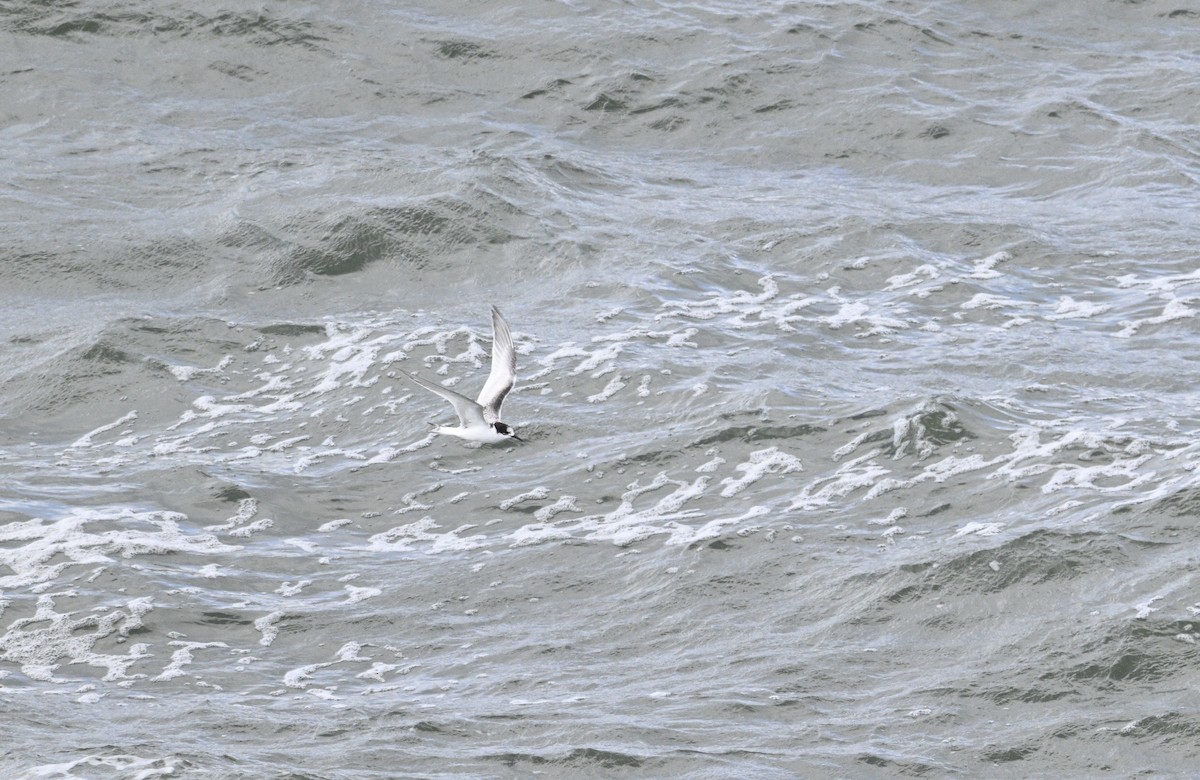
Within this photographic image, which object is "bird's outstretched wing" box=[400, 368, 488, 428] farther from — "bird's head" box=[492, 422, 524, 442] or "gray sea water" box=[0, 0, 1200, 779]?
"gray sea water" box=[0, 0, 1200, 779]

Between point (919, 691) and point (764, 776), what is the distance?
1.67 meters

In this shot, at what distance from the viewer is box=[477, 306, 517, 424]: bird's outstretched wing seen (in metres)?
14.6

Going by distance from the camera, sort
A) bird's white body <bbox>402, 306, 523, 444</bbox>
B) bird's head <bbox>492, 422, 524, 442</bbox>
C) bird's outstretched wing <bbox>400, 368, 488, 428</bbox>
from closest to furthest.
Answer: bird's outstretched wing <bbox>400, 368, 488, 428</bbox> → bird's white body <bbox>402, 306, 523, 444</bbox> → bird's head <bbox>492, 422, 524, 442</bbox>

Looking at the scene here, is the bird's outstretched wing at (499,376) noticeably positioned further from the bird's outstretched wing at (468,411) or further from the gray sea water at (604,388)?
the gray sea water at (604,388)

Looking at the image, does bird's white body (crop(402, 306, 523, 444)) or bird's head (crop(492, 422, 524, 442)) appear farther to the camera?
bird's head (crop(492, 422, 524, 442))

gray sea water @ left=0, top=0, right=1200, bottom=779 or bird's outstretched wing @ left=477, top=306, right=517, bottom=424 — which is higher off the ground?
bird's outstretched wing @ left=477, top=306, right=517, bottom=424

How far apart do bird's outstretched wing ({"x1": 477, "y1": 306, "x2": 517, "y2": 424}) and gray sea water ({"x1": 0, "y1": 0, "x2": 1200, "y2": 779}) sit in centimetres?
101

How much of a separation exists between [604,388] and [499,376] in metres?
2.47

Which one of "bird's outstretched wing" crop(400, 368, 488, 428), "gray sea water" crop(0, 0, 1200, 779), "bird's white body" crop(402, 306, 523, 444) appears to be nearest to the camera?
"gray sea water" crop(0, 0, 1200, 779)

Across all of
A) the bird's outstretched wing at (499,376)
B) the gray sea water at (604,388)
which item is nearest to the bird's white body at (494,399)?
the bird's outstretched wing at (499,376)

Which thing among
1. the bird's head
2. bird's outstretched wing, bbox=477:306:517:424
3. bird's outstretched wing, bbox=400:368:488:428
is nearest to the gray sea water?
the bird's head

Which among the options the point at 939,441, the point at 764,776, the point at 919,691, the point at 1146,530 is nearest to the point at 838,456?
the point at 939,441

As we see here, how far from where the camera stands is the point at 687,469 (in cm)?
1542

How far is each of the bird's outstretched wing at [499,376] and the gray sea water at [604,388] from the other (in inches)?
39.8
